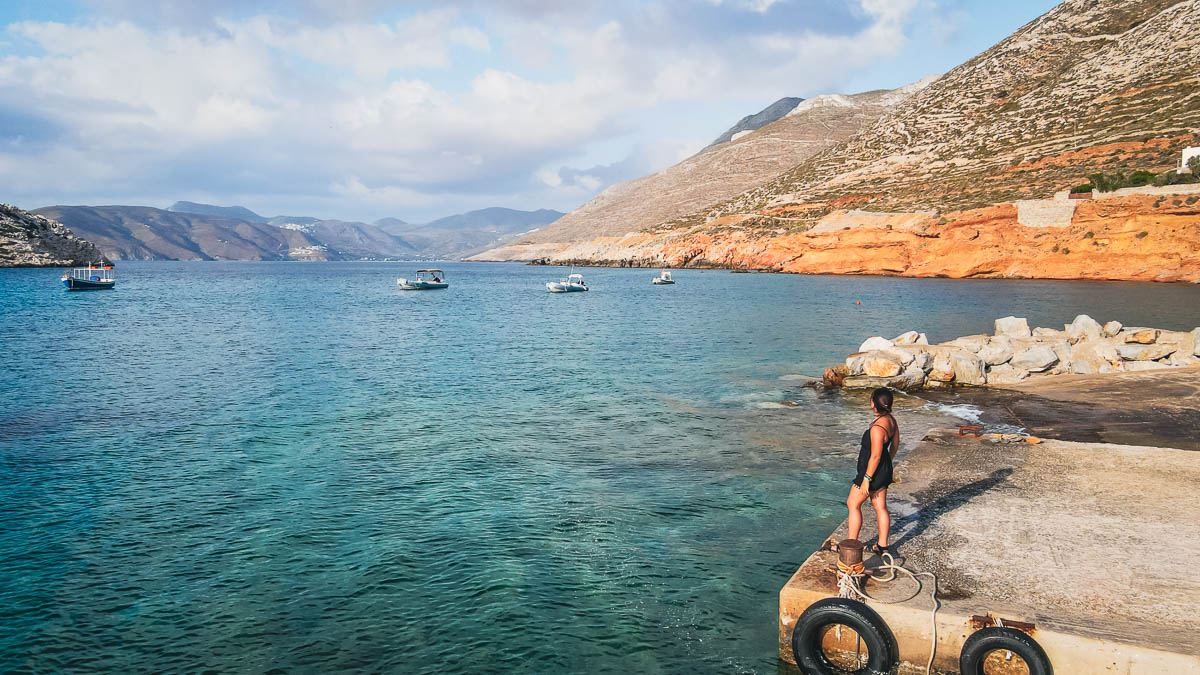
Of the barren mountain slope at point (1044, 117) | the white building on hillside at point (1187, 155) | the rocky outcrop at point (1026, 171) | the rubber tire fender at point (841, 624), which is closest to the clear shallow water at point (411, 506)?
the rubber tire fender at point (841, 624)

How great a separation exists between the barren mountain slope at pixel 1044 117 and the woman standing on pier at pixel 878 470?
70023mm

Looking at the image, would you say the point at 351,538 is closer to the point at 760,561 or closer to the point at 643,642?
the point at 643,642

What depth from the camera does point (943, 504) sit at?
9680 mm

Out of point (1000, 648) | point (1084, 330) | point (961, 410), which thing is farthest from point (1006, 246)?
point (1000, 648)

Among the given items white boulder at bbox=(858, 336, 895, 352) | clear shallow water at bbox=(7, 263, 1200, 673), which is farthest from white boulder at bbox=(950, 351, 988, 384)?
clear shallow water at bbox=(7, 263, 1200, 673)

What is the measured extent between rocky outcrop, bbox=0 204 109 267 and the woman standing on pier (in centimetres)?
18052

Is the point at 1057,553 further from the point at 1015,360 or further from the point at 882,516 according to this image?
the point at 1015,360

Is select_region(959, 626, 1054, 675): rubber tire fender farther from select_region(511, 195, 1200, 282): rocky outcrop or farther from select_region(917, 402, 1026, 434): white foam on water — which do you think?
select_region(511, 195, 1200, 282): rocky outcrop

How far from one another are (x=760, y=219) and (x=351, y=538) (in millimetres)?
113768

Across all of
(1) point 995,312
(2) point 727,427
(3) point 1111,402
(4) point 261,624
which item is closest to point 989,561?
(4) point 261,624

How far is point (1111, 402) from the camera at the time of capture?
1719cm

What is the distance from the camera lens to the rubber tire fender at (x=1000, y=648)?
5.88 m

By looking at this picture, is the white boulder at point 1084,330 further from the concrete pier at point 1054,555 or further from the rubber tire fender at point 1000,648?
the rubber tire fender at point 1000,648

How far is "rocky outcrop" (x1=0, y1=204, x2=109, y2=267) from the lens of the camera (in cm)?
14112
